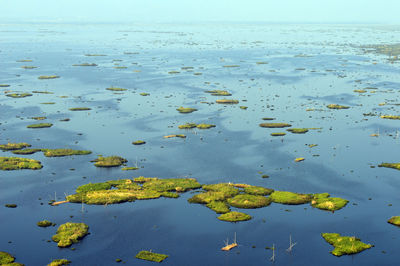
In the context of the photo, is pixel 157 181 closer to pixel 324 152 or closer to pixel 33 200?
pixel 33 200

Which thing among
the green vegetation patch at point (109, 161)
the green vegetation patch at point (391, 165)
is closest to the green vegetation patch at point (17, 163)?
the green vegetation patch at point (109, 161)

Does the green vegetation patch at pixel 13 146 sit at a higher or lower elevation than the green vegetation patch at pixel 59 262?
higher

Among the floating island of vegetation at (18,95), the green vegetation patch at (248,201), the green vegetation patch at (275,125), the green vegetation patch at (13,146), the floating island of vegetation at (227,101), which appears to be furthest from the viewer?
the floating island of vegetation at (18,95)

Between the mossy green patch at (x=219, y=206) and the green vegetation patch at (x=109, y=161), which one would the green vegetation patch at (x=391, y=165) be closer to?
the mossy green patch at (x=219, y=206)

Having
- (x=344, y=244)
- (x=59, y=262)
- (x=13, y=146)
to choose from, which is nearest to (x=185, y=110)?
(x=13, y=146)

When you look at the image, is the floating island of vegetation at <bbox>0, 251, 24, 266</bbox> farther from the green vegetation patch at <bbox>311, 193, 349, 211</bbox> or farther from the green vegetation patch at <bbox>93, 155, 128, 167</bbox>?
the green vegetation patch at <bbox>311, 193, 349, 211</bbox>

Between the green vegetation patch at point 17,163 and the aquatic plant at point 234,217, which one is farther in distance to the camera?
the green vegetation patch at point 17,163
